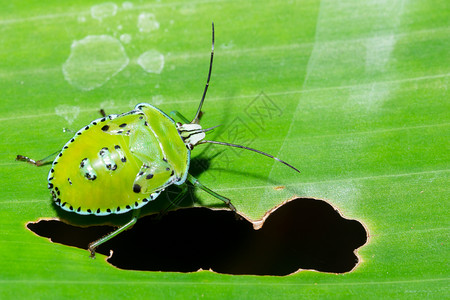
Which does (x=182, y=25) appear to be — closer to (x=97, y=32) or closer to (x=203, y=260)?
(x=97, y=32)

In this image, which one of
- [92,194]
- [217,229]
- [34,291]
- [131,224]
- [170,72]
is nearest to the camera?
[34,291]

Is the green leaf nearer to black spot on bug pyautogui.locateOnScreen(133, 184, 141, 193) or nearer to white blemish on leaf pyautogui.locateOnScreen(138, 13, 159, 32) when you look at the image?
white blemish on leaf pyautogui.locateOnScreen(138, 13, 159, 32)

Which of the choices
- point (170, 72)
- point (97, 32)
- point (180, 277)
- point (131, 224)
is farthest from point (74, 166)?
point (97, 32)

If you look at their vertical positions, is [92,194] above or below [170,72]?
below

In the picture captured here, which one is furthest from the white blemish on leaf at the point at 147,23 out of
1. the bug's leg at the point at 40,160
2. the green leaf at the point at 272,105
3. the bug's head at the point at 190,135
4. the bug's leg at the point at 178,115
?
the bug's leg at the point at 40,160

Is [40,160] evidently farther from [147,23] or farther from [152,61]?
[147,23]

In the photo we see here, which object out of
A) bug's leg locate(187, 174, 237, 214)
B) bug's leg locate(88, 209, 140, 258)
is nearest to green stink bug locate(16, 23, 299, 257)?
bug's leg locate(88, 209, 140, 258)

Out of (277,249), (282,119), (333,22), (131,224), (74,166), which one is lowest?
(277,249)

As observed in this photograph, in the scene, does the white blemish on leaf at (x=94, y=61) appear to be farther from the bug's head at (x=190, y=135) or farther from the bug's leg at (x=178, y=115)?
the bug's head at (x=190, y=135)
